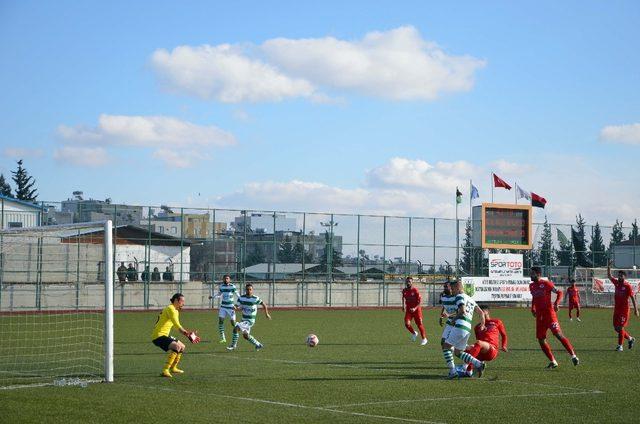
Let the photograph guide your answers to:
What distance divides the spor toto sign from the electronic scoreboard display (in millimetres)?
929

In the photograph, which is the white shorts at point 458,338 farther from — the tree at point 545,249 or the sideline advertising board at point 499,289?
the tree at point 545,249

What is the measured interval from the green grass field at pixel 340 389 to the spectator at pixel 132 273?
72.5 ft

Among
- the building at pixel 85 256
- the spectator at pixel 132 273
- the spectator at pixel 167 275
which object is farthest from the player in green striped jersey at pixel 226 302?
the spectator at pixel 167 275

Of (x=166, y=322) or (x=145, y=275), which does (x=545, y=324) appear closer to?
(x=166, y=322)

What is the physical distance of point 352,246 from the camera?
187 ft

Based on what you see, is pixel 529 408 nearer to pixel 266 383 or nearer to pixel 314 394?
pixel 314 394

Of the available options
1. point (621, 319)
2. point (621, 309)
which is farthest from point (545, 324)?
point (621, 309)

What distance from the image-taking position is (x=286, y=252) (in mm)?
54094

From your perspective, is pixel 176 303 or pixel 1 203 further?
pixel 1 203

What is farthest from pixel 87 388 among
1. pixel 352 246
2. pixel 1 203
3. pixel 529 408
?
pixel 352 246

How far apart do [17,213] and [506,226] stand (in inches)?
1130

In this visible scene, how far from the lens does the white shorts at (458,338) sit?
17.3 meters

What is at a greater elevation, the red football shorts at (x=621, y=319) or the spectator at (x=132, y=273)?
the spectator at (x=132, y=273)

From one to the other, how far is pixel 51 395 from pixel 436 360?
32.3 feet
